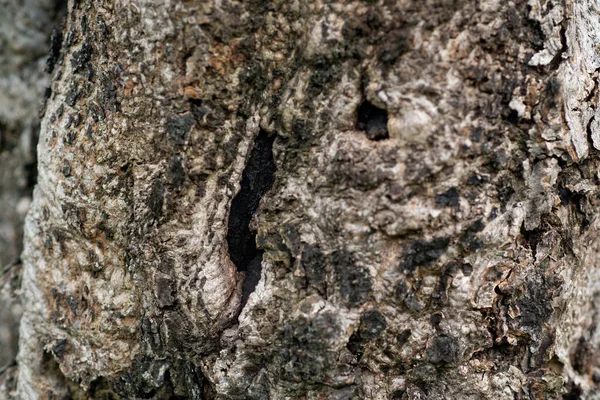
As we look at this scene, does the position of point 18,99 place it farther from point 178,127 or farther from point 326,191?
point 326,191

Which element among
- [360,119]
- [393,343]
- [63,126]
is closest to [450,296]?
[393,343]

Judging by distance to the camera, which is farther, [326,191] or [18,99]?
[18,99]

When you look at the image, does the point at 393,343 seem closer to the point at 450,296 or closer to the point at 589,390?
the point at 450,296

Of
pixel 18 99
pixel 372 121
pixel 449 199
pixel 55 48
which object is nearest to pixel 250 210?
pixel 372 121

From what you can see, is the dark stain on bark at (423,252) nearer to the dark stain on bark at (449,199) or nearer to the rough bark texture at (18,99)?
the dark stain on bark at (449,199)

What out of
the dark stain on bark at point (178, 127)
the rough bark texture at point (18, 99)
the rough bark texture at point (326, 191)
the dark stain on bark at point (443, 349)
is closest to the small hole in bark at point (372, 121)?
the rough bark texture at point (326, 191)

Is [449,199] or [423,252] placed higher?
[449,199]

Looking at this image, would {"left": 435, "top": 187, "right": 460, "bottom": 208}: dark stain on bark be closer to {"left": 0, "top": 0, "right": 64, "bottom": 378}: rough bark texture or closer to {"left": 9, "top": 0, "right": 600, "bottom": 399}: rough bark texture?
{"left": 9, "top": 0, "right": 600, "bottom": 399}: rough bark texture
